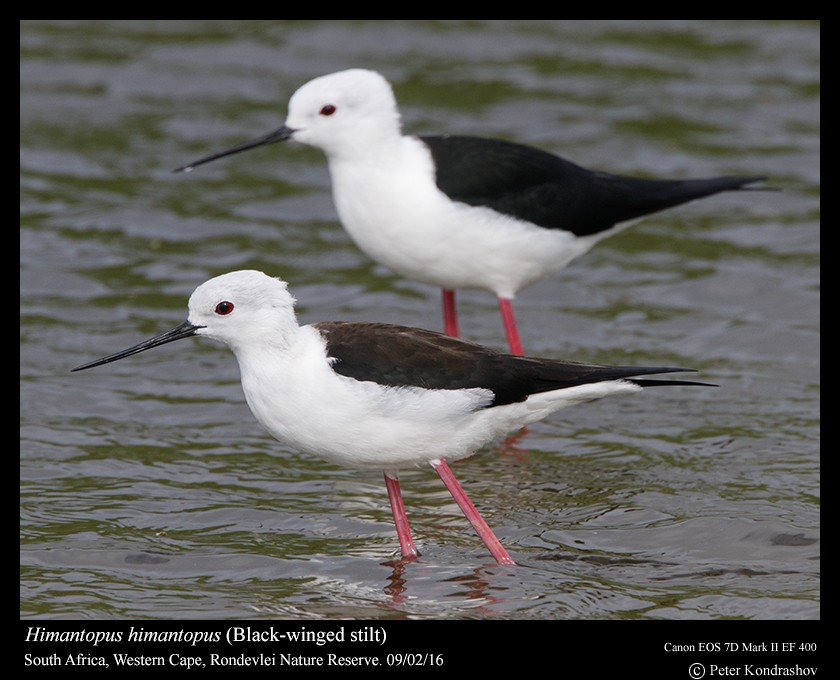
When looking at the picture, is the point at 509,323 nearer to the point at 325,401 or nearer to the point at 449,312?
the point at 449,312

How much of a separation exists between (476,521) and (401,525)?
0.38m

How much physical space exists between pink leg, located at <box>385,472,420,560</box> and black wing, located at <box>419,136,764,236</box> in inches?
104

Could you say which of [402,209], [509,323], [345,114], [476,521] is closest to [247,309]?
[476,521]

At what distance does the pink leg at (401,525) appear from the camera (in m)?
6.69

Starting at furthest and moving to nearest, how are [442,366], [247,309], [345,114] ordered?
[345,114]
[442,366]
[247,309]

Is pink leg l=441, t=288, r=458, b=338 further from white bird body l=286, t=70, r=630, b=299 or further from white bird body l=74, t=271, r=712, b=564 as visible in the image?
white bird body l=74, t=271, r=712, b=564

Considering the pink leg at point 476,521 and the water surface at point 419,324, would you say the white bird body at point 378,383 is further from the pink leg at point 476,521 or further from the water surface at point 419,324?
the water surface at point 419,324

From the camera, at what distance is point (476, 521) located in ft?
21.7

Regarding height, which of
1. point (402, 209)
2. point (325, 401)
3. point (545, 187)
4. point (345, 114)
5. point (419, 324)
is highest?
point (345, 114)

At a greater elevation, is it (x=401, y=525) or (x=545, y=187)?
(x=545, y=187)

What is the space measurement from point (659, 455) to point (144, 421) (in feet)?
10.6

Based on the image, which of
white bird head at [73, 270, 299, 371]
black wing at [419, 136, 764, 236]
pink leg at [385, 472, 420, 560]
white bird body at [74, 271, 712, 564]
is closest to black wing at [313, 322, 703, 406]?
white bird body at [74, 271, 712, 564]

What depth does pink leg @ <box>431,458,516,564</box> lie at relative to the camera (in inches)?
258
